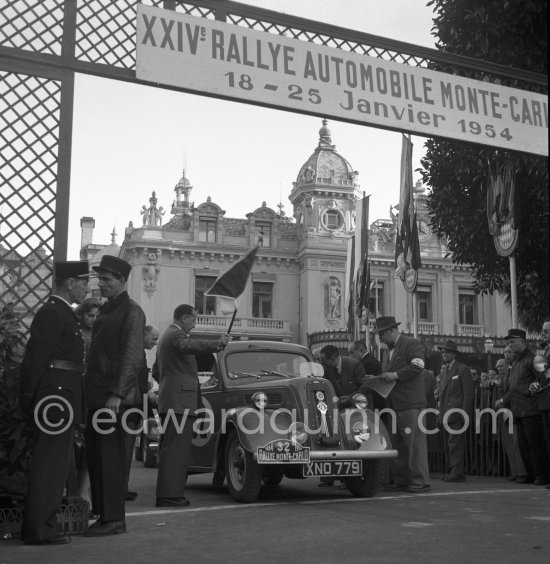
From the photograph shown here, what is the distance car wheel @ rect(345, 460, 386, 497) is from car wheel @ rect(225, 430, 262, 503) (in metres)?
1.10

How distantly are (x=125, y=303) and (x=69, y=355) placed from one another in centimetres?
72

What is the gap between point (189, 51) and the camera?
7.43m

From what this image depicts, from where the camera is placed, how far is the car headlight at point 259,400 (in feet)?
28.9

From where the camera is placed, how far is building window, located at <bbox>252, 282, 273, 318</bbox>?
4995 centimetres

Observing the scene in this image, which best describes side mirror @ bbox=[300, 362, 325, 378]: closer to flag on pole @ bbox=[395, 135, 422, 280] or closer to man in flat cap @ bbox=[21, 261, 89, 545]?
man in flat cap @ bbox=[21, 261, 89, 545]

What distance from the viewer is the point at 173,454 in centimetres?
814

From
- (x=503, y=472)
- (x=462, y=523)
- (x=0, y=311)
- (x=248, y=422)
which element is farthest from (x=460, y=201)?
(x=0, y=311)

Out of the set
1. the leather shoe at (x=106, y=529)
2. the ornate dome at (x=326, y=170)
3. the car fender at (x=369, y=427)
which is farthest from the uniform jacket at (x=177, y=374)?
the ornate dome at (x=326, y=170)

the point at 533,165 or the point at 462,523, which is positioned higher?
the point at 533,165

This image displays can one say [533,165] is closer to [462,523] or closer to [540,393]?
[540,393]

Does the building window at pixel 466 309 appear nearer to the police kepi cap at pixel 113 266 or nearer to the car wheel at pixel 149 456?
the car wheel at pixel 149 456

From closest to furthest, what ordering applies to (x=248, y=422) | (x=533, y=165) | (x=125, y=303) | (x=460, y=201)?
(x=125, y=303) < (x=248, y=422) < (x=533, y=165) < (x=460, y=201)

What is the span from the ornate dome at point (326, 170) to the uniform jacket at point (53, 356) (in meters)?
45.6

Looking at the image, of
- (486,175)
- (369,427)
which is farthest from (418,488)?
(486,175)
